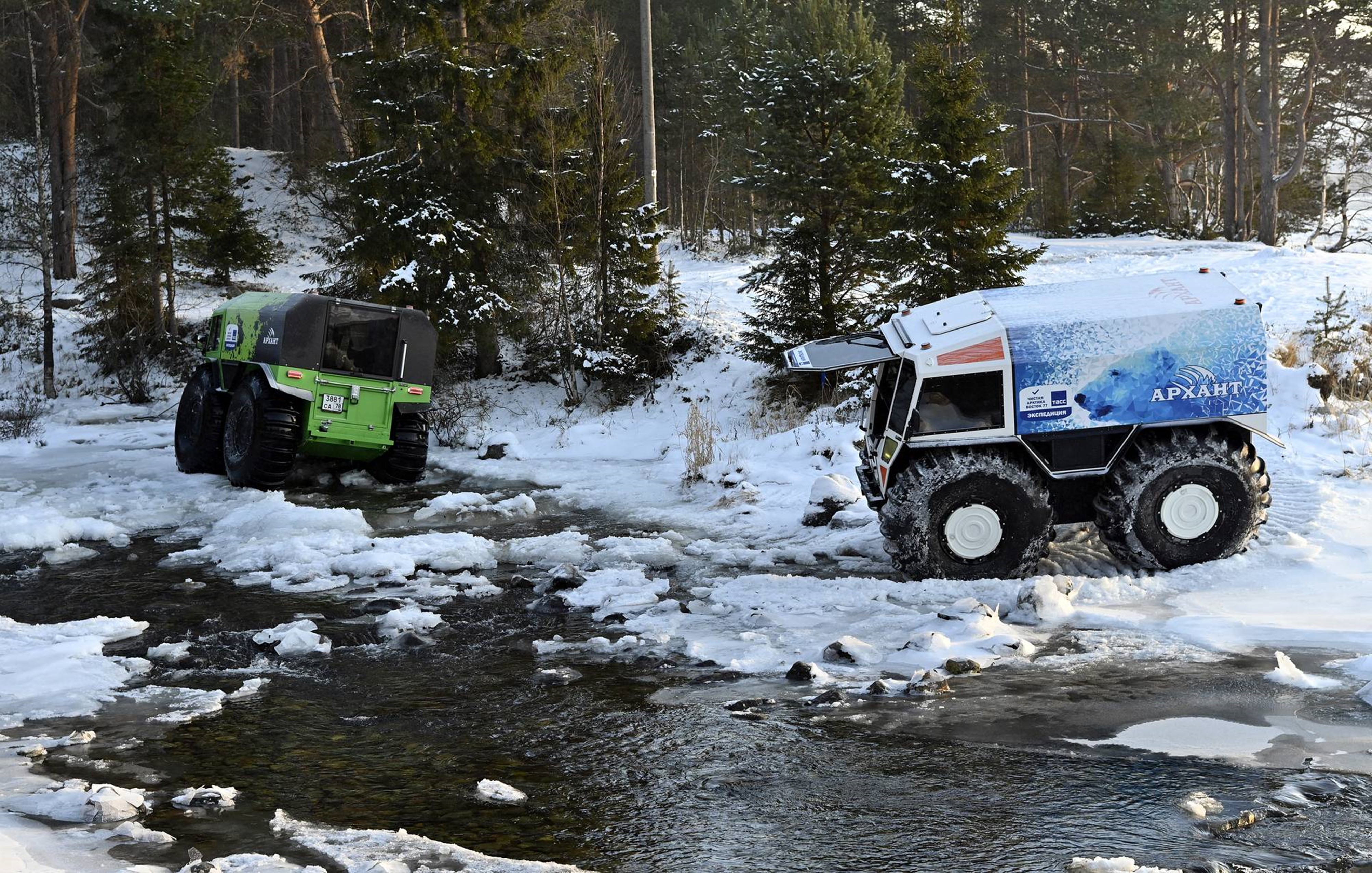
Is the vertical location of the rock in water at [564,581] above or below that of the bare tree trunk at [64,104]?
below

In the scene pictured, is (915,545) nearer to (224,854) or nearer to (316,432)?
(224,854)

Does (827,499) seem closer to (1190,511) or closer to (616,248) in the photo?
(1190,511)

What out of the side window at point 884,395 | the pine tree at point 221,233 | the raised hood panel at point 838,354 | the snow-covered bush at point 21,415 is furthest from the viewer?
the pine tree at point 221,233

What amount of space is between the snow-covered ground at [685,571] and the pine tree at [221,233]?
911 cm

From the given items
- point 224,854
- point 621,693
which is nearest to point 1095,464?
point 621,693

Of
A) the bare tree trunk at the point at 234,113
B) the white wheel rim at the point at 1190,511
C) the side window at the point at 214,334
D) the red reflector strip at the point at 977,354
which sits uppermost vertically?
the bare tree trunk at the point at 234,113

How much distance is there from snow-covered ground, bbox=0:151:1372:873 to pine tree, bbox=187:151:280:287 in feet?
29.9

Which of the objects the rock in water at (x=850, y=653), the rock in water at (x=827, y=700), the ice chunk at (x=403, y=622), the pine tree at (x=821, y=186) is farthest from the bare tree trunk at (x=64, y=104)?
the rock in water at (x=827, y=700)

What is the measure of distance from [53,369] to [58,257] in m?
6.43

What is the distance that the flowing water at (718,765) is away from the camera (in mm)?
5105

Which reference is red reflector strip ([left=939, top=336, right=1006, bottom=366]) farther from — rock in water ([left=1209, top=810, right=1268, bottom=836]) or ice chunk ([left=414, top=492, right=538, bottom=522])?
ice chunk ([left=414, top=492, right=538, bottom=522])

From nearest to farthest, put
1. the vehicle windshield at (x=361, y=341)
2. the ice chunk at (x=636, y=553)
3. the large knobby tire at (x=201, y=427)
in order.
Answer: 1. the ice chunk at (x=636, y=553)
2. the vehicle windshield at (x=361, y=341)
3. the large knobby tire at (x=201, y=427)

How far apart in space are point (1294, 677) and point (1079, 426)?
2805 mm

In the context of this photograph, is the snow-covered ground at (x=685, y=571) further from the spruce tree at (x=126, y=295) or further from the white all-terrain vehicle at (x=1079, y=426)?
the spruce tree at (x=126, y=295)
